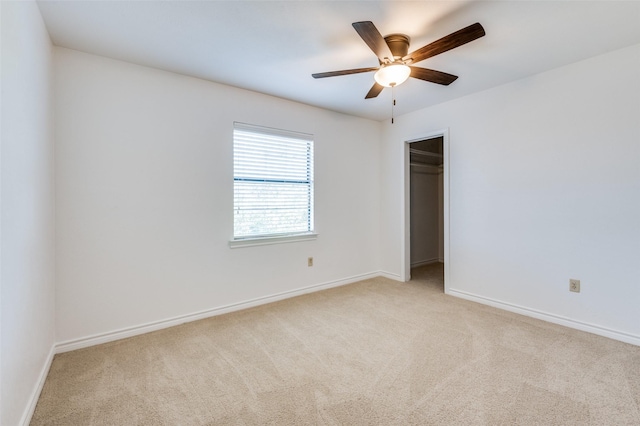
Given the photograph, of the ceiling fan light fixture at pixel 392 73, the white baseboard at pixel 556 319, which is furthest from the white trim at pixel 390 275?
the ceiling fan light fixture at pixel 392 73

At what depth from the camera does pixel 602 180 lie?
257 centimetres

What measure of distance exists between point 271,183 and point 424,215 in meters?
3.41

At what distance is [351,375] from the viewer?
199 centimetres

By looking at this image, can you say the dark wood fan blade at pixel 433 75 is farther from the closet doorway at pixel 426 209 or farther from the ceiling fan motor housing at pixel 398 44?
the closet doorway at pixel 426 209

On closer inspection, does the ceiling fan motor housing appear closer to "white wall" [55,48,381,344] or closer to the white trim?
"white wall" [55,48,381,344]

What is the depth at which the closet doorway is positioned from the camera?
16.8 feet

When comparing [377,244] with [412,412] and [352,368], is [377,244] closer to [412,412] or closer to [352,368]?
[352,368]

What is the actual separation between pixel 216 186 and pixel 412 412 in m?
2.60

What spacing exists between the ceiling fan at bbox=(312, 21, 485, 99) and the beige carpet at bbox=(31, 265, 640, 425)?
86.2 inches

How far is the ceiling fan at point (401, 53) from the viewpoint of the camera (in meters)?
1.81

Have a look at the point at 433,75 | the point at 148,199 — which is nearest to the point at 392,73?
the point at 433,75

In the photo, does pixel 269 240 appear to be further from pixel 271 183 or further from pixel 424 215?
pixel 424 215

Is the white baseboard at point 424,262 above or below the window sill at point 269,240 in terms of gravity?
below

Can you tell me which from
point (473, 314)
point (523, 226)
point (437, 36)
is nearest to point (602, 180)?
point (523, 226)
